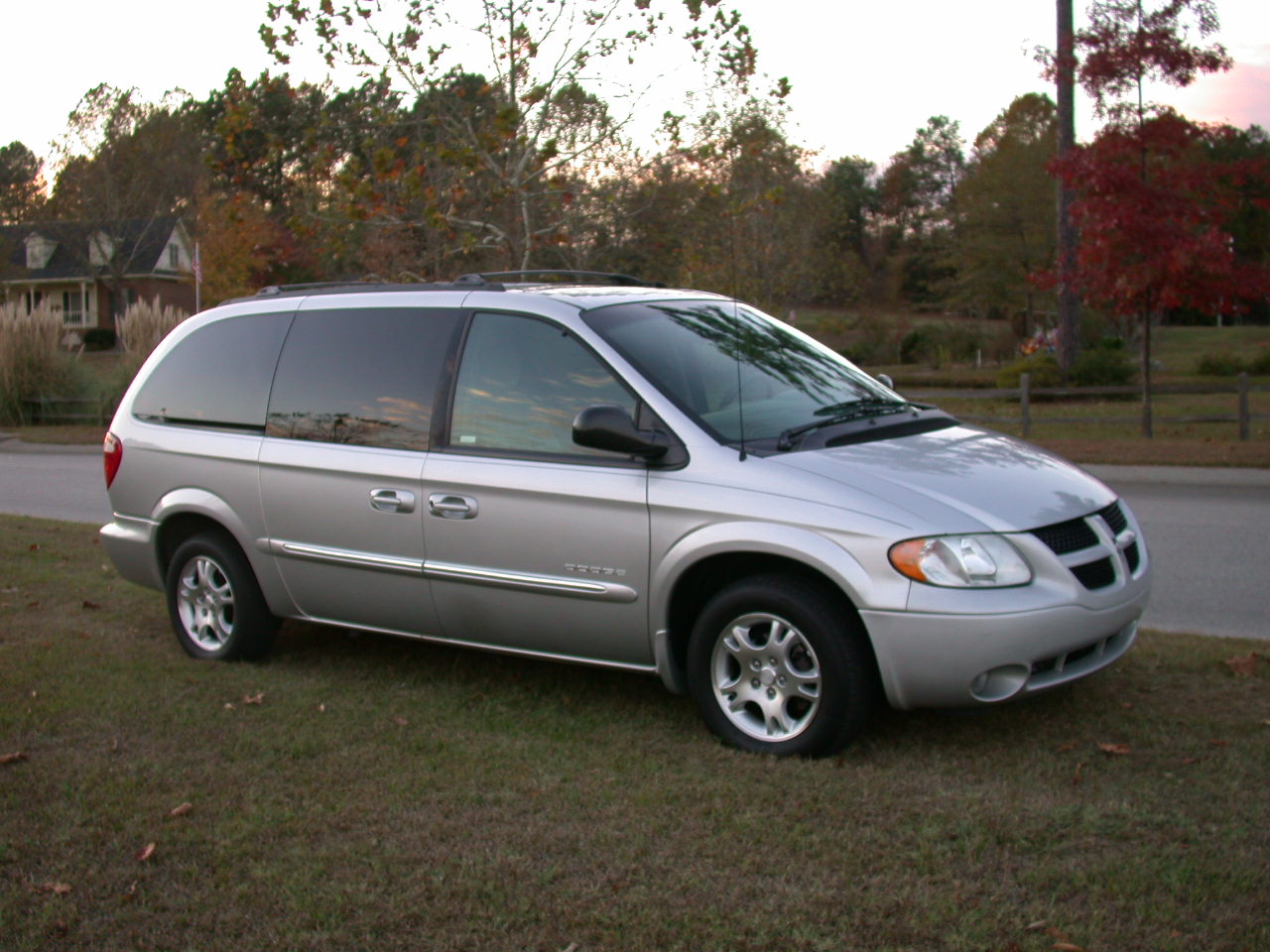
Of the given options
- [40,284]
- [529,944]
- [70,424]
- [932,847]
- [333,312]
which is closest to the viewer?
[529,944]

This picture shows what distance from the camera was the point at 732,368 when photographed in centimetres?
581

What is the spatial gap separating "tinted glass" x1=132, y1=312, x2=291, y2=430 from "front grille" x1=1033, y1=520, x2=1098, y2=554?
3809mm

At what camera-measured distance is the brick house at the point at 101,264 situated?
57.2 m

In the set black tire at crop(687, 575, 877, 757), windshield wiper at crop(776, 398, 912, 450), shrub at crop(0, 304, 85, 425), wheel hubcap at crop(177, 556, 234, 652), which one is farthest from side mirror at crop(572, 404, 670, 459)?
shrub at crop(0, 304, 85, 425)

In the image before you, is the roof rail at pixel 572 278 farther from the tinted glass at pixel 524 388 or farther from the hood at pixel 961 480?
the hood at pixel 961 480

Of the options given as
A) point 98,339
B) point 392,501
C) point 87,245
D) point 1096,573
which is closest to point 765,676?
point 1096,573

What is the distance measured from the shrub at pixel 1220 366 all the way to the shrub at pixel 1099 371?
7437mm

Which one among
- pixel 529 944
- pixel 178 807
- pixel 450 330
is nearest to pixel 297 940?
pixel 529 944

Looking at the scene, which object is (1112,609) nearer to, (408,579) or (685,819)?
(685,819)

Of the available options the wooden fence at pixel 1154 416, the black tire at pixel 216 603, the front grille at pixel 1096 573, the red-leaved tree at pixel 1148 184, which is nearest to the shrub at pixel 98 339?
the wooden fence at pixel 1154 416

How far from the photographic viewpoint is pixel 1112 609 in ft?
16.3

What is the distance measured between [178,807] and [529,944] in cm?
165

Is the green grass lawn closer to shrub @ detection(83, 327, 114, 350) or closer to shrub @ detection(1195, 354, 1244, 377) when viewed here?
shrub @ detection(1195, 354, 1244, 377)

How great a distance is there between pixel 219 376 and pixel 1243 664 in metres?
5.19
